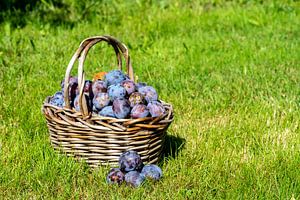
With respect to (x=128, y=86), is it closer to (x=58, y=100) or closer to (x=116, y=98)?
(x=116, y=98)

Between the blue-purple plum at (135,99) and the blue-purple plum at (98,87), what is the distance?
6.8 inches

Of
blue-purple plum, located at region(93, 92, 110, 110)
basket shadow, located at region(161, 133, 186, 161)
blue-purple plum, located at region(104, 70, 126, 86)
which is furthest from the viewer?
basket shadow, located at region(161, 133, 186, 161)

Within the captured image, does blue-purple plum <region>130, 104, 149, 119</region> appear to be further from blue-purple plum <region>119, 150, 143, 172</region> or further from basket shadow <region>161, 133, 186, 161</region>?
basket shadow <region>161, 133, 186, 161</region>

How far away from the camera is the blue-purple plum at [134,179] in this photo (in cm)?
299

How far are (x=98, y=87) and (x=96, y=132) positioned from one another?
0.94ft

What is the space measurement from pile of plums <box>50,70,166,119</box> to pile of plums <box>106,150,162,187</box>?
0.70 ft

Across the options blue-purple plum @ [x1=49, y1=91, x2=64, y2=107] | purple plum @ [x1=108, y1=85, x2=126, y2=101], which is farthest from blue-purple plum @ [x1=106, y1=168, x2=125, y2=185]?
blue-purple plum @ [x1=49, y1=91, x2=64, y2=107]

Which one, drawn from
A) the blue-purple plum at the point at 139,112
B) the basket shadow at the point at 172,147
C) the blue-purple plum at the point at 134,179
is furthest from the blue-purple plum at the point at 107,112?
the basket shadow at the point at 172,147

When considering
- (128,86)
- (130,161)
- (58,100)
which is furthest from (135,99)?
(58,100)

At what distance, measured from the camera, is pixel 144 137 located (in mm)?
3088

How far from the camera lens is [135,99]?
3115 mm

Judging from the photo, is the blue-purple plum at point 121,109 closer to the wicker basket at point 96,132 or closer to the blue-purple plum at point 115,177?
the wicker basket at point 96,132

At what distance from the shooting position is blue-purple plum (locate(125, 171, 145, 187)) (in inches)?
118

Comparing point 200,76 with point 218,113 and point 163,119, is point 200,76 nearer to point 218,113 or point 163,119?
point 218,113
